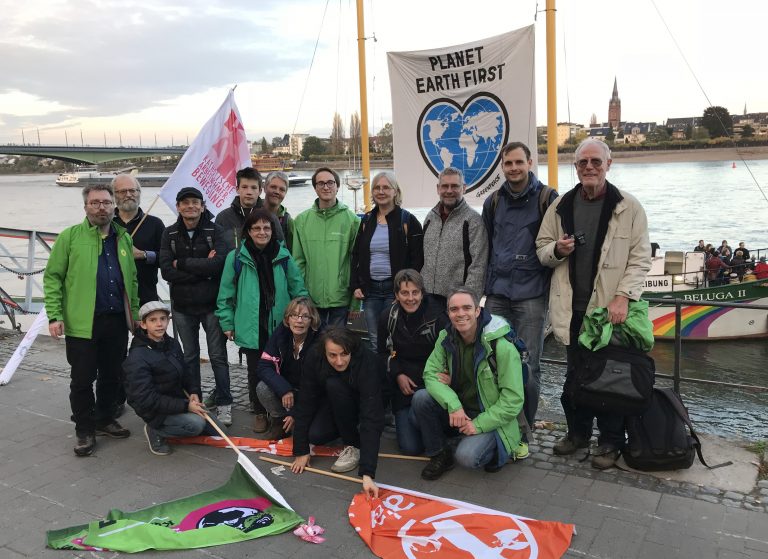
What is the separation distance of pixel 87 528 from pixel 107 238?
200cm

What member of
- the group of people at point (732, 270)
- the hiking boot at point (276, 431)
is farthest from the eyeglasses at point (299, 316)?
the group of people at point (732, 270)

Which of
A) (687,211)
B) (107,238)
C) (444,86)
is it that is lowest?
(687,211)

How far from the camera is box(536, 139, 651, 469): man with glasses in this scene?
11.5 ft

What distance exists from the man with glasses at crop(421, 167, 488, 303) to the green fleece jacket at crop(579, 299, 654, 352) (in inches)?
30.1

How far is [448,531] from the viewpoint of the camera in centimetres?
302

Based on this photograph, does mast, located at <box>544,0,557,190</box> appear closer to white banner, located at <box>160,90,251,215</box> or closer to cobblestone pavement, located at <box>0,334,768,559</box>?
white banner, located at <box>160,90,251,215</box>

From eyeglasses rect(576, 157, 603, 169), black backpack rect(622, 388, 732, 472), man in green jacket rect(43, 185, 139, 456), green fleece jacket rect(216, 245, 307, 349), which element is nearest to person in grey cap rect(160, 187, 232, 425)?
green fleece jacket rect(216, 245, 307, 349)

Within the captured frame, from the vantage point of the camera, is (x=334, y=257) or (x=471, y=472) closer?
(x=471, y=472)

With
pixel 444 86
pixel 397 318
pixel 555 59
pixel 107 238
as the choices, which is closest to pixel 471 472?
pixel 397 318

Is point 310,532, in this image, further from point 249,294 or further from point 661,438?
point 661,438

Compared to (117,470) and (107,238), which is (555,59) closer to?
(107,238)

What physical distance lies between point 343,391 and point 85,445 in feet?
6.37

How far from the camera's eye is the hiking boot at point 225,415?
15.3 feet

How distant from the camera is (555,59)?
799 centimetres
